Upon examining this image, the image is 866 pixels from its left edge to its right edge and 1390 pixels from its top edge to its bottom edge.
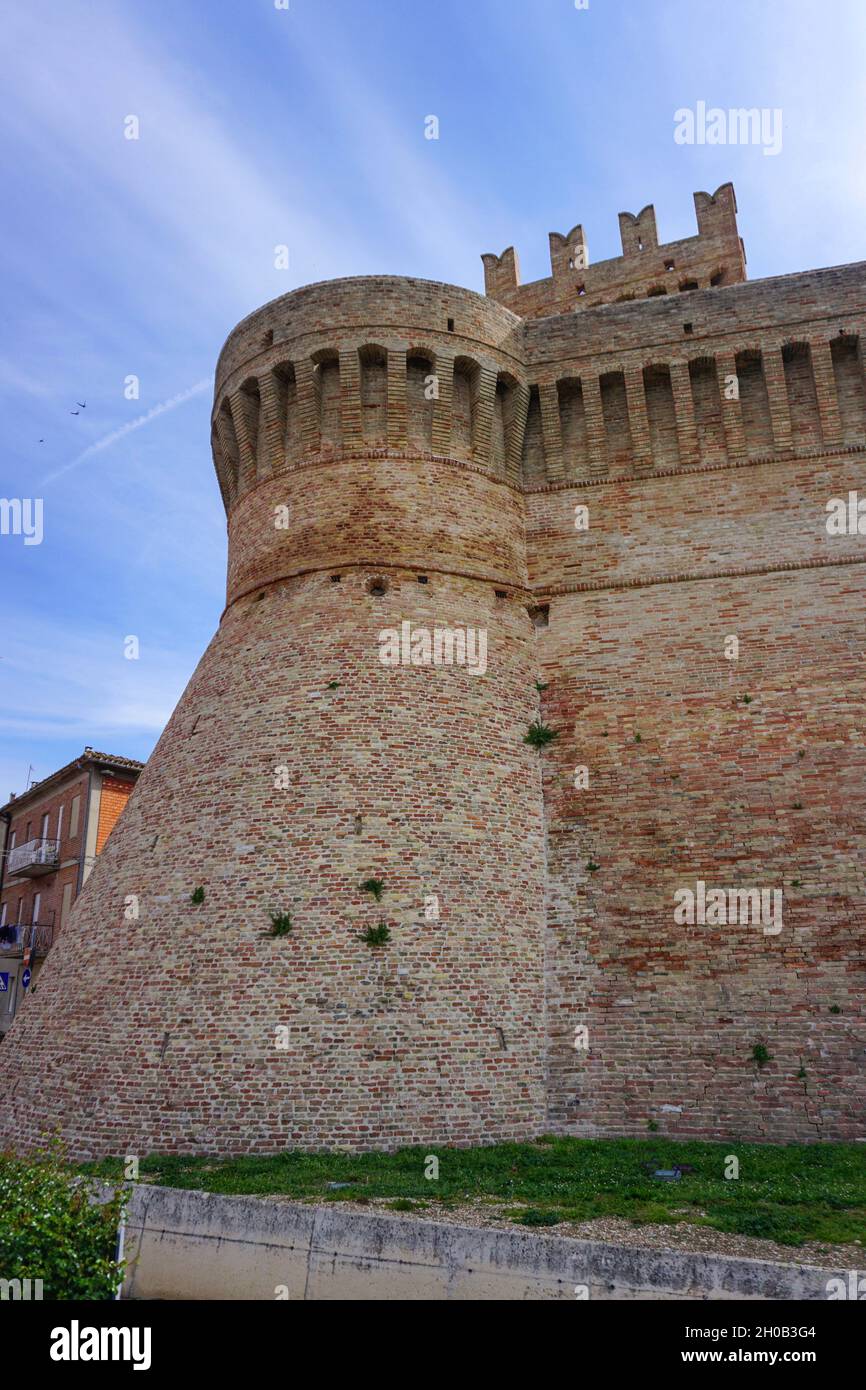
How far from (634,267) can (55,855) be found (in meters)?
22.5

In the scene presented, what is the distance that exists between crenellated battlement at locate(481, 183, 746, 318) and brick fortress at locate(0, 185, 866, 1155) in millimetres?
6501

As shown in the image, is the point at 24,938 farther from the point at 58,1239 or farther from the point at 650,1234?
the point at 650,1234

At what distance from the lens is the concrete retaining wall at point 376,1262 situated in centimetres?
574

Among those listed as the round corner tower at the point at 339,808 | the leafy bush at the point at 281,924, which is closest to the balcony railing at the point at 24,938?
the round corner tower at the point at 339,808

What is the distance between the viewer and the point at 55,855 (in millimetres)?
25422

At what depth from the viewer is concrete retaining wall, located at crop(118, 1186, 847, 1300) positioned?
5.74 m

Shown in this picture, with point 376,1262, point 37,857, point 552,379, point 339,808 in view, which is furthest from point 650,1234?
point 37,857

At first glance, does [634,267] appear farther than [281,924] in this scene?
Yes

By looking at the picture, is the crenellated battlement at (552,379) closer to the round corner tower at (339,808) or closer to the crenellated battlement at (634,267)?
the round corner tower at (339,808)

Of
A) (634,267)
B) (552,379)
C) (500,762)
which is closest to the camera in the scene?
(500,762)

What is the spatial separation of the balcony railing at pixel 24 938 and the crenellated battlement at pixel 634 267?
21.6 metres

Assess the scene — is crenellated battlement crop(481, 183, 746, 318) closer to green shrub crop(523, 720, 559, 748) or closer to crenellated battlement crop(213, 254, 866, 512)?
crenellated battlement crop(213, 254, 866, 512)
